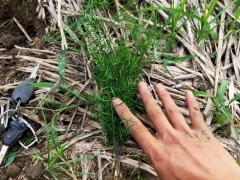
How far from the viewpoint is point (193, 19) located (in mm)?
2719

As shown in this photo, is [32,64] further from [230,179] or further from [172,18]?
[230,179]

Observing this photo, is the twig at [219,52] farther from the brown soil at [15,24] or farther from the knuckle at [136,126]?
the brown soil at [15,24]

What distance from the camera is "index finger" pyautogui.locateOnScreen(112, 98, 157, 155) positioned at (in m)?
2.19

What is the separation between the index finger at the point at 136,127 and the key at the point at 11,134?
57 centimetres

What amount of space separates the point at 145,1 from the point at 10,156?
1362 millimetres

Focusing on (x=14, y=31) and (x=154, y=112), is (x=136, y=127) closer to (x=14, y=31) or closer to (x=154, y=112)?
(x=154, y=112)

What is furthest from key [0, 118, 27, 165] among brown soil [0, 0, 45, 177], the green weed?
the green weed

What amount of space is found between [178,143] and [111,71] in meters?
0.56

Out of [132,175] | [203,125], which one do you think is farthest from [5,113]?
[203,125]

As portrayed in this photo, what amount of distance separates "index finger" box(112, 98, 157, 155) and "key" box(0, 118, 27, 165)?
22.4 inches

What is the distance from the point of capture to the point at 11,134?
2.29 m

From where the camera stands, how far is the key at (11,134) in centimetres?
227

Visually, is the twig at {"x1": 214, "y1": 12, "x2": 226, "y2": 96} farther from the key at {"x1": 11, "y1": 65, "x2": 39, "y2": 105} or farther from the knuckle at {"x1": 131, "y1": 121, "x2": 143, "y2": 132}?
the key at {"x1": 11, "y1": 65, "x2": 39, "y2": 105}

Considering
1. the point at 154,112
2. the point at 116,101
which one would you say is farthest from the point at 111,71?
the point at 154,112
